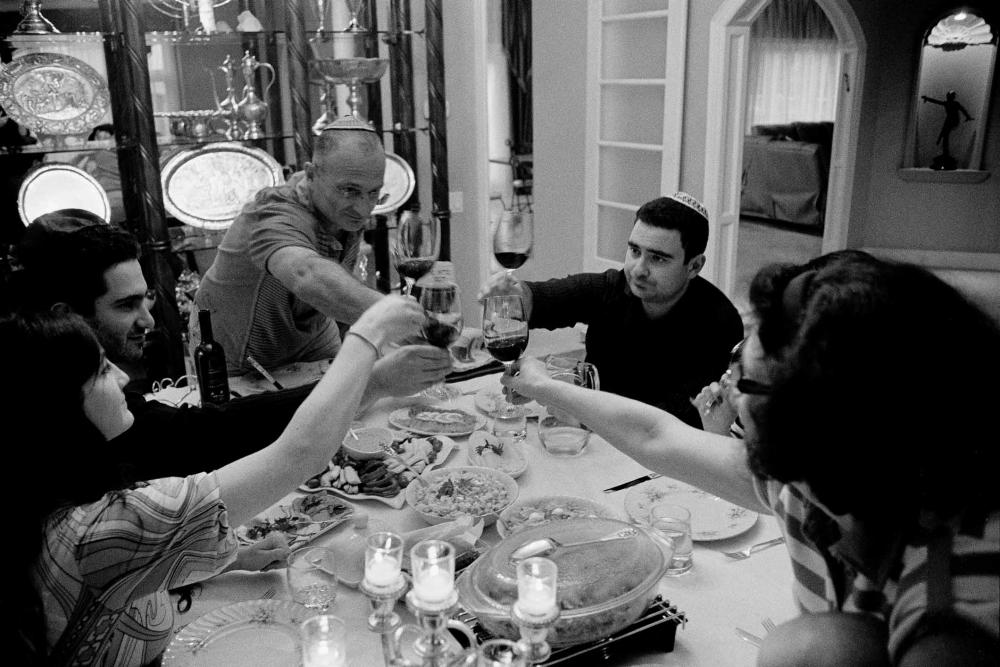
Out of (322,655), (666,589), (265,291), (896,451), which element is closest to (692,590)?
(666,589)

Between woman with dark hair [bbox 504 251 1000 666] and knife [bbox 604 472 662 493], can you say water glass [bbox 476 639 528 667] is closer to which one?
woman with dark hair [bbox 504 251 1000 666]

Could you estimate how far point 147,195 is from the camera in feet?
11.8


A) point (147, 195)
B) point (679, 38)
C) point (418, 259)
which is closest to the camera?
point (418, 259)

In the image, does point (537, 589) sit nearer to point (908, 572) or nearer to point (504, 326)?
point (908, 572)

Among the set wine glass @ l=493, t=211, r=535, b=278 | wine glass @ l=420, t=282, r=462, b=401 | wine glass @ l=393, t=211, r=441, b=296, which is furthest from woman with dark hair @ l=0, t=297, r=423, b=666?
wine glass @ l=493, t=211, r=535, b=278

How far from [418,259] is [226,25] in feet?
8.08

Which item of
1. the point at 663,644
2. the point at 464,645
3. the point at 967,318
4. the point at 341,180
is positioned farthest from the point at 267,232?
the point at 967,318

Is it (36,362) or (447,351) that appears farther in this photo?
(447,351)

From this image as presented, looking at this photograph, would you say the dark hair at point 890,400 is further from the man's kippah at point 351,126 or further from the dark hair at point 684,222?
the man's kippah at point 351,126

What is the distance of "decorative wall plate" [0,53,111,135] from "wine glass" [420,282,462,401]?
261 centimetres

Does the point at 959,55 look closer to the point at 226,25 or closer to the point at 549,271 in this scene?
the point at 549,271

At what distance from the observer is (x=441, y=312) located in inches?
65.1

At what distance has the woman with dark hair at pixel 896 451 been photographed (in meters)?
0.90

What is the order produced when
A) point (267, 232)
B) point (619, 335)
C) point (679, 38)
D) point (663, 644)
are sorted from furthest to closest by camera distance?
point (679, 38)
point (619, 335)
point (267, 232)
point (663, 644)
